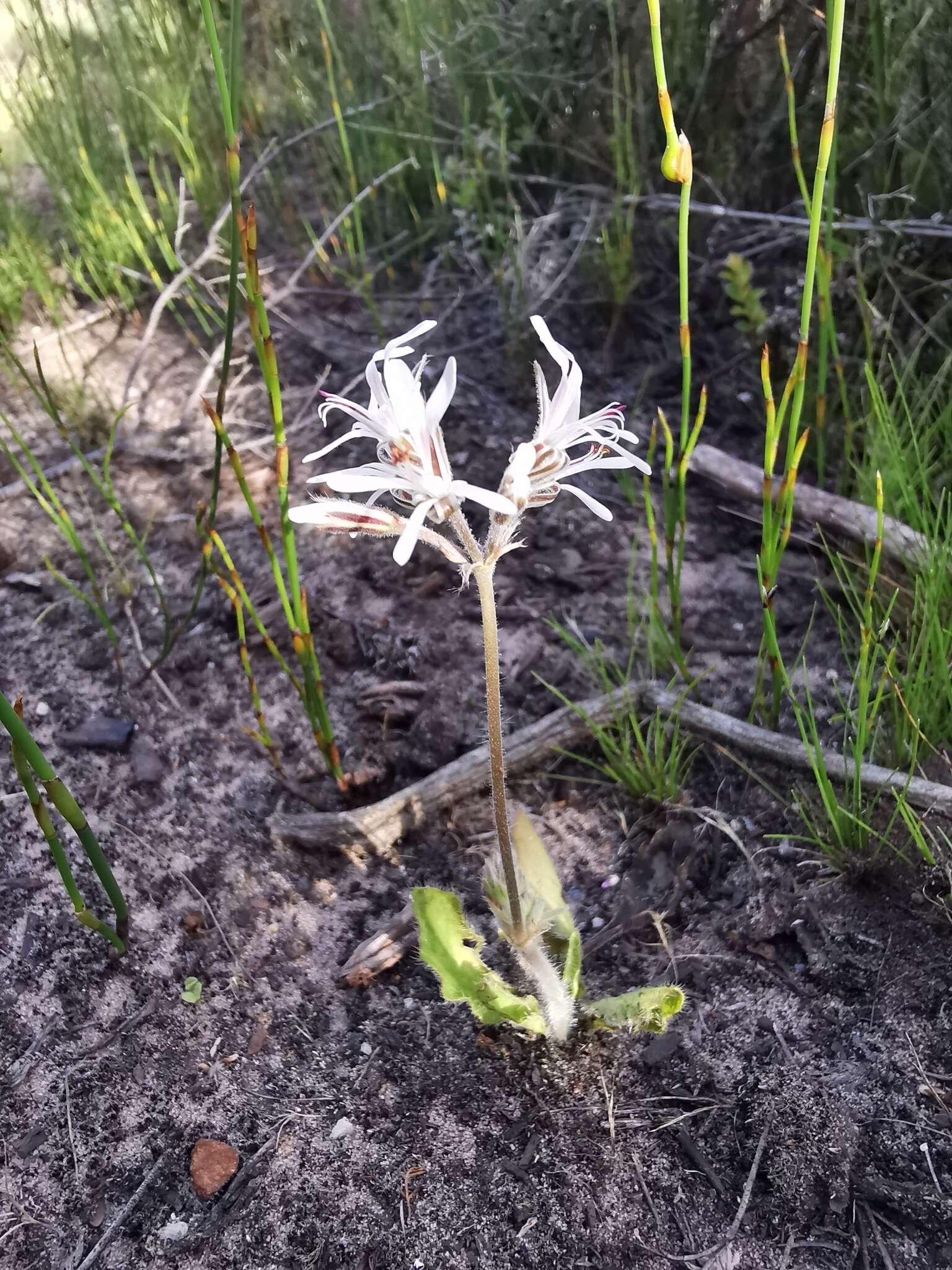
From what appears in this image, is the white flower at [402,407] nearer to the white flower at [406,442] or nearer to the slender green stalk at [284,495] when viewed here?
the white flower at [406,442]

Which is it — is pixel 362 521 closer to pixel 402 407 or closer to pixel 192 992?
pixel 402 407

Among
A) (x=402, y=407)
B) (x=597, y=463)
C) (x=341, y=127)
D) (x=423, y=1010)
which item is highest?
(x=341, y=127)

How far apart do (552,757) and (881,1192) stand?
918 mm

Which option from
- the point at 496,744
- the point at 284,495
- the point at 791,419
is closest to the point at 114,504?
the point at 284,495

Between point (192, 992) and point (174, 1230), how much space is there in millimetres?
347

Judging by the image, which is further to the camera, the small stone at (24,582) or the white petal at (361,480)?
the small stone at (24,582)

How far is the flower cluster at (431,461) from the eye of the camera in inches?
38.9

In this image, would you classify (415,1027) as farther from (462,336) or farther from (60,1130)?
(462,336)

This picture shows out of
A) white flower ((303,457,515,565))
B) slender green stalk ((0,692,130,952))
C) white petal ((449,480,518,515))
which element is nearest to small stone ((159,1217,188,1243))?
slender green stalk ((0,692,130,952))

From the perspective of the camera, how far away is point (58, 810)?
1308 millimetres

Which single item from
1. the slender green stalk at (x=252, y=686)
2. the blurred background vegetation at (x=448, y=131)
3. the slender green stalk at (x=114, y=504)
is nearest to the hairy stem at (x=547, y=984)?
the slender green stalk at (x=252, y=686)

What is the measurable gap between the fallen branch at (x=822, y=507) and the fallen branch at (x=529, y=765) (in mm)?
450

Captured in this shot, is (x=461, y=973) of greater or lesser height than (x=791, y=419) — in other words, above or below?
below

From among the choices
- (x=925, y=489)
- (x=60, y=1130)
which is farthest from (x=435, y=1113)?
(x=925, y=489)
